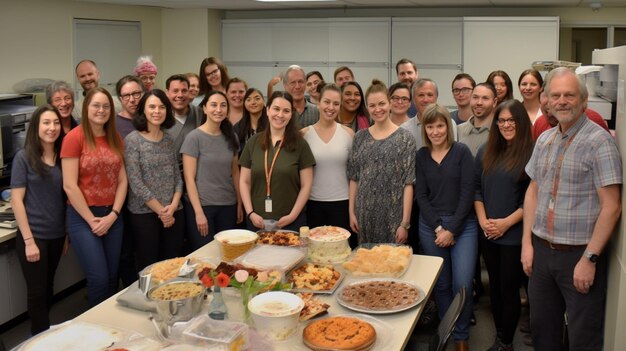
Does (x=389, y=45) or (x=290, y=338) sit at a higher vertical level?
(x=389, y=45)

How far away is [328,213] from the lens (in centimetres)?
383

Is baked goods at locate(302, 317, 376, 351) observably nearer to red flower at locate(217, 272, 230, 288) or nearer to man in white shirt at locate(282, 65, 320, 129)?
red flower at locate(217, 272, 230, 288)

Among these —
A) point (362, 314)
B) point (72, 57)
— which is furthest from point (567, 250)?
point (72, 57)

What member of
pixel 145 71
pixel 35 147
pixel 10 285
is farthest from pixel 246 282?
pixel 145 71

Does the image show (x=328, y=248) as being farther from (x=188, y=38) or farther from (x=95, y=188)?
(x=188, y=38)

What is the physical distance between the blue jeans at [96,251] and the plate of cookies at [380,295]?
1.63 metres

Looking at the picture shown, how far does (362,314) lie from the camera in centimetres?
239

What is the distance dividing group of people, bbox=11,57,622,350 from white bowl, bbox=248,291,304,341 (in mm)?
1275

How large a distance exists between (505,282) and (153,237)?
6.96 ft

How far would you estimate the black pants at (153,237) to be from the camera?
3.71 metres

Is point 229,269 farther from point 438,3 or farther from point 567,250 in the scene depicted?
point 438,3

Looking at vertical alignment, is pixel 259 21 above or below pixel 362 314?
above

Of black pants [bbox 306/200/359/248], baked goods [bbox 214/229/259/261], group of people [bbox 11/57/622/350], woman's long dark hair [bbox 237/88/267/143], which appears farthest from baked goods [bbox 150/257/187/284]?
woman's long dark hair [bbox 237/88/267/143]

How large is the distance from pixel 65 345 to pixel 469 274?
2.19 meters
